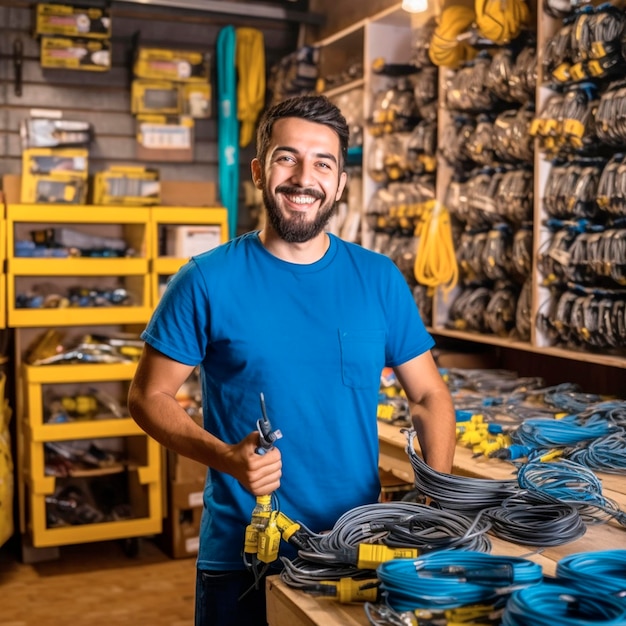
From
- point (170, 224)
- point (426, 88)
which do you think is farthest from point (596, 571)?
point (170, 224)

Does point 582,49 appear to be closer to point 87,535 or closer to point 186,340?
point 186,340

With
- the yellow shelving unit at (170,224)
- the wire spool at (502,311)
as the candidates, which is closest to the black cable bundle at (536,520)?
the wire spool at (502,311)

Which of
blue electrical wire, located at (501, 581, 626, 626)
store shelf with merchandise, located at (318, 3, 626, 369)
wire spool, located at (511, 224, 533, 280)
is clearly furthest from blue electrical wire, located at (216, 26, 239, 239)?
blue electrical wire, located at (501, 581, 626, 626)

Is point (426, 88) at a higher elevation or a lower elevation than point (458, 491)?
higher

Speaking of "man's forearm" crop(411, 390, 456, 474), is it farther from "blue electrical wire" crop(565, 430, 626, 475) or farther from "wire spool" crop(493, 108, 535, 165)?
"wire spool" crop(493, 108, 535, 165)

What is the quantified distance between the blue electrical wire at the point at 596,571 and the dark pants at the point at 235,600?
81 cm

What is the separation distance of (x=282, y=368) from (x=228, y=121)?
192 inches

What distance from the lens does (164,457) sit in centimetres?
544

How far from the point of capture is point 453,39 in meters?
4.56

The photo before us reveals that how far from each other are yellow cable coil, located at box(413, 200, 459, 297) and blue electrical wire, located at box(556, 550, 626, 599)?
9.87 feet

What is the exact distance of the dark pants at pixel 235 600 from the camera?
2.15 metres

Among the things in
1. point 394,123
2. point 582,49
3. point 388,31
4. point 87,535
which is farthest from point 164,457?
point 582,49

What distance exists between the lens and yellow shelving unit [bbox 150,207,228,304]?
5.45 meters

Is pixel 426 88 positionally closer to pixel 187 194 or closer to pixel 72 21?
pixel 187 194
